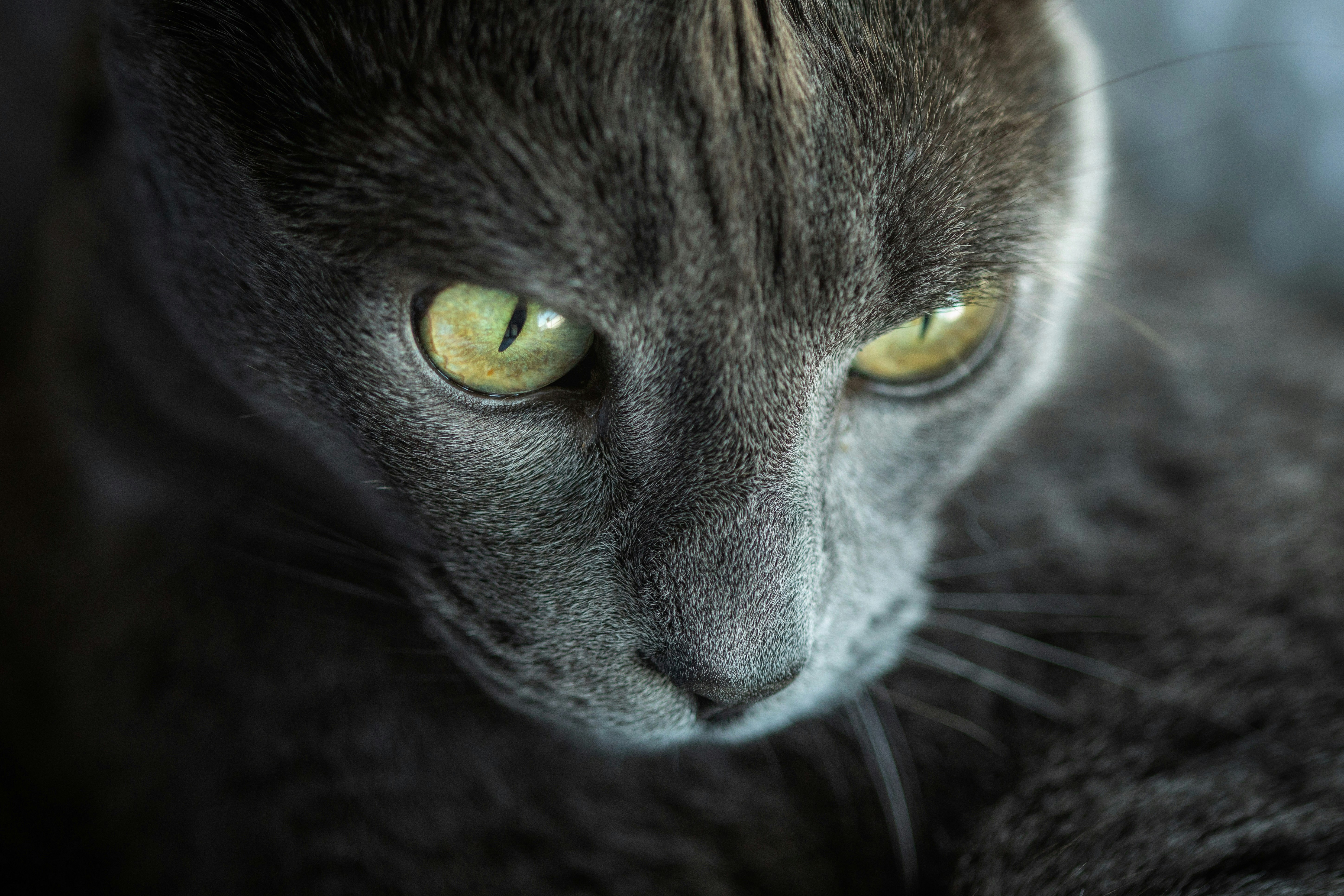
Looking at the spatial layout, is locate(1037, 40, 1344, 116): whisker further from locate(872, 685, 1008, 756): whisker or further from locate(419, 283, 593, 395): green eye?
locate(872, 685, 1008, 756): whisker

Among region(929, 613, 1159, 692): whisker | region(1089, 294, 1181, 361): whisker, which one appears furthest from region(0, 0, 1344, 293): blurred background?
region(929, 613, 1159, 692): whisker

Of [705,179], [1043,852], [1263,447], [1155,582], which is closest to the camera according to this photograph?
[705,179]

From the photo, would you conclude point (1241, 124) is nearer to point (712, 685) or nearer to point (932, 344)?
point (932, 344)

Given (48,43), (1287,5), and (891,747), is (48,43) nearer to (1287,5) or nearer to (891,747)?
(891,747)

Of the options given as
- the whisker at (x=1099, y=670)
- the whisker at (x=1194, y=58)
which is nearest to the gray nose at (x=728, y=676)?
the whisker at (x=1099, y=670)

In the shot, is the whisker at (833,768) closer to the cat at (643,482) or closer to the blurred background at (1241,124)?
the cat at (643,482)

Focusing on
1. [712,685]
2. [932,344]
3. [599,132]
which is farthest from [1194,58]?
[712,685]

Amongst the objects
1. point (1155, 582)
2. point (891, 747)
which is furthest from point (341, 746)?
point (1155, 582)
